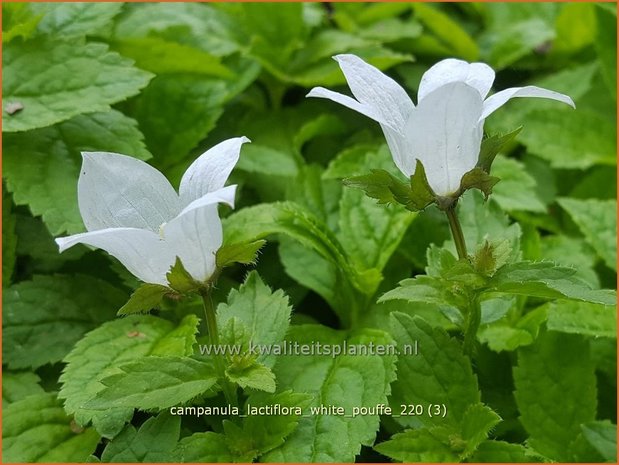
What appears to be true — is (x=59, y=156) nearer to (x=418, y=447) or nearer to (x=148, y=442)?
(x=148, y=442)

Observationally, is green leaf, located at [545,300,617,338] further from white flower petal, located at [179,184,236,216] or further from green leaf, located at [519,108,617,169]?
white flower petal, located at [179,184,236,216]

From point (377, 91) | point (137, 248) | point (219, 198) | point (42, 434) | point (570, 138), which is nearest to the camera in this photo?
point (219, 198)

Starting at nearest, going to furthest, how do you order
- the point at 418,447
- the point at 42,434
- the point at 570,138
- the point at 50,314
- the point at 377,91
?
the point at 377,91, the point at 418,447, the point at 42,434, the point at 50,314, the point at 570,138

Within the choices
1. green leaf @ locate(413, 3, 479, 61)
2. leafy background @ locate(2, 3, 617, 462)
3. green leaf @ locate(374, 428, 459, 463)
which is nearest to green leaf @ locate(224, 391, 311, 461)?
leafy background @ locate(2, 3, 617, 462)

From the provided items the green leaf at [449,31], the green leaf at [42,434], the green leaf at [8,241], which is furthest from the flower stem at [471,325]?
the green leaf at [449,31]

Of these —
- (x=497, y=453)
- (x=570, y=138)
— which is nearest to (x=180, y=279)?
(x=497, y=453)

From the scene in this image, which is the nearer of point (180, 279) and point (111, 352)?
point (180, 279)

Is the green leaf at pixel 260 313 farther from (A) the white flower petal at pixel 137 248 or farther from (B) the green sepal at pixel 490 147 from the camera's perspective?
(B) the green sepal at pixel 490 147
